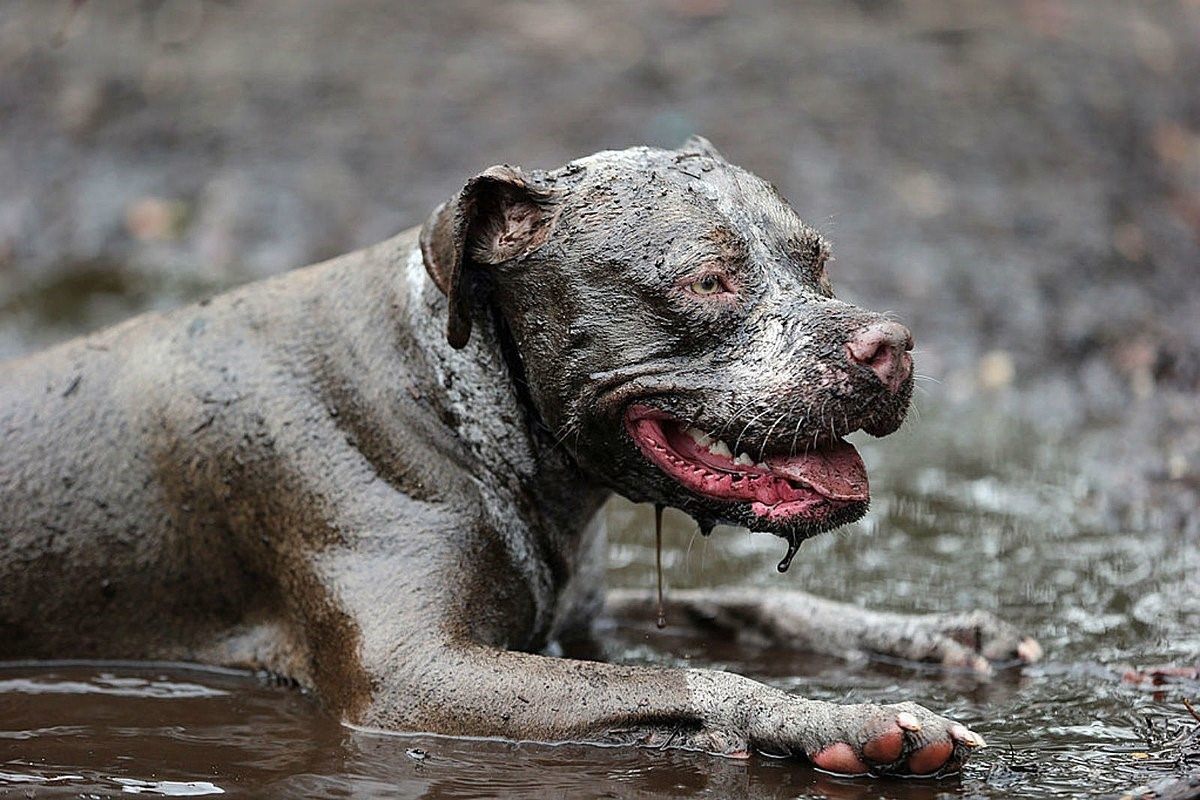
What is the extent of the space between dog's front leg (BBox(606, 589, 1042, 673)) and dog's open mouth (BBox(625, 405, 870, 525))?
1.19 metres

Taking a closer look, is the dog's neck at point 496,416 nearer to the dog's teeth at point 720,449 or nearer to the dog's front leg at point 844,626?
the dog's teeth at point 720,449

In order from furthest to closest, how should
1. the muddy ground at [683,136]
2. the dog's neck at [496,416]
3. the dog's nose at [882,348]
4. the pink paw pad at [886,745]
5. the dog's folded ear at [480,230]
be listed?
the muddy ground at [683,136] < the dog's neck at [496,416] < the dog's folded ear at [480,230] < the dog's nose at [882,348] < the pink paw pad at [886,745]

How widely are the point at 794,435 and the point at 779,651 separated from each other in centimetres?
159

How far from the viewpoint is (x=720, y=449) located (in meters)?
4.98

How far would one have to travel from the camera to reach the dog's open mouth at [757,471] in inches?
188

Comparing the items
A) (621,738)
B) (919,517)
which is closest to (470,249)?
(621,738)

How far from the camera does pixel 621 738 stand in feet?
15.7

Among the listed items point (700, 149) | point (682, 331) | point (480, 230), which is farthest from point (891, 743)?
point (700, 149)

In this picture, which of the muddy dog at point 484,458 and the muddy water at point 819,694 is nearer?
the muddy water at point 819,694

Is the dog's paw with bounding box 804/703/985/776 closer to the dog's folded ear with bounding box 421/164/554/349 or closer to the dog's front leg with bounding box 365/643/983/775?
the dog's front leg with bounding box 365/643/983/775

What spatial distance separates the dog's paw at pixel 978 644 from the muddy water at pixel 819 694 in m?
0.08

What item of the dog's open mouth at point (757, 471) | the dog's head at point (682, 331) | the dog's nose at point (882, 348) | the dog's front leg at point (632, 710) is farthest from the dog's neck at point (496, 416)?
the dog's nose at point (882, 348)

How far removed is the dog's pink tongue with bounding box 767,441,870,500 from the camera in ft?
15.6

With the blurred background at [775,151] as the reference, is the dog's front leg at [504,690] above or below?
below
